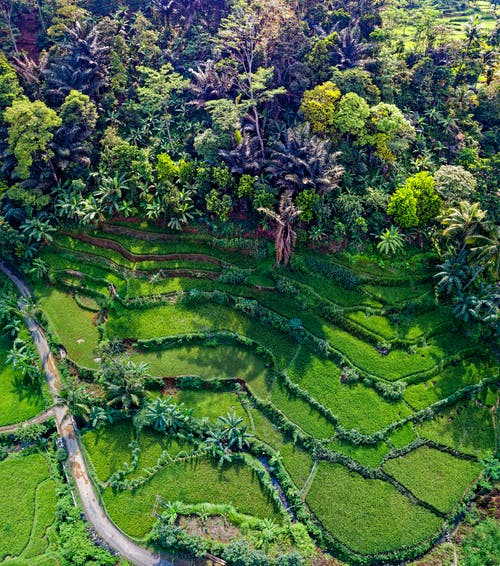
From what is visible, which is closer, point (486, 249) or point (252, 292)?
point (486, 249)

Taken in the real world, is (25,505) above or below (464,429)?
below

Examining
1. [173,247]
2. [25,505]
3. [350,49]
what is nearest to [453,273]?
[350,49]

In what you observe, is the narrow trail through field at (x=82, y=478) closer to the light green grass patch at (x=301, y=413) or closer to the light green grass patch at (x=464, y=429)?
the light green grass patch at (x=301, y=413)

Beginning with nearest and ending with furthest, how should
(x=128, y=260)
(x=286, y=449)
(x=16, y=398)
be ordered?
(x=286, y=449) < (x=16, y=398) < (x=128, y=260)

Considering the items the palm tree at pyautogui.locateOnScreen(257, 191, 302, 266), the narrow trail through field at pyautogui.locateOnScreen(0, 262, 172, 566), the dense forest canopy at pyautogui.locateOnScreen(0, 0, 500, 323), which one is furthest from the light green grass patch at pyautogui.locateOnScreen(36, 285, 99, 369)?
the palm tree at pyautogui.locateOnScreen(257, 191, 302, 266)

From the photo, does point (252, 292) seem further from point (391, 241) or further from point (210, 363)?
point (391, 241)

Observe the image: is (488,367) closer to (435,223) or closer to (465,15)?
(435,223)

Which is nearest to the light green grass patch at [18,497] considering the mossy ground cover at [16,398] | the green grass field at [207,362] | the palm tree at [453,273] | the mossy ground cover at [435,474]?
the mossy ground cover at [16,398]
